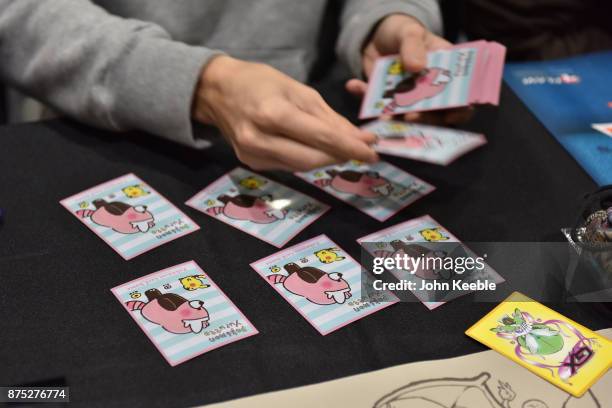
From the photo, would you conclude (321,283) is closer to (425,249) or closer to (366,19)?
(425,249)

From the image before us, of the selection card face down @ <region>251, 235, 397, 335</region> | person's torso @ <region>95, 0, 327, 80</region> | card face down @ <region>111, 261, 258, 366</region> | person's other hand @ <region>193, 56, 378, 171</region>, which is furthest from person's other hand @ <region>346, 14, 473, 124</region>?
card face down @ <region>111, 261, 258, 366</region>

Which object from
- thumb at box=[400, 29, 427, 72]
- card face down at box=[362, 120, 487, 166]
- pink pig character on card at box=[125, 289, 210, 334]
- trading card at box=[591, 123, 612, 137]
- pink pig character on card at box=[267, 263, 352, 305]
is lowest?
pink pig character on card at box=[125, 289, 210, 334]

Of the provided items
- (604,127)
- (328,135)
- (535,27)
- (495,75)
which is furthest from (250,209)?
(535,27)

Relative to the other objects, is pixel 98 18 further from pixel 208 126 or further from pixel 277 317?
pixel 277 317

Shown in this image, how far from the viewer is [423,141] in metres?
0.97

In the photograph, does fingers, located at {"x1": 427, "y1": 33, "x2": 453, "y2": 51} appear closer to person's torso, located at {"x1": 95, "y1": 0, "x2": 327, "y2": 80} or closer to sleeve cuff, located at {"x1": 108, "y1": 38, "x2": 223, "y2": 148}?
person's torso, located at {"x1": 95, "y1": 0, "x2": 327, "y2": 80}

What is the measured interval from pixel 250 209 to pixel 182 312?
191 mm

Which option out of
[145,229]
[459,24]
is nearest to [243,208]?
[145,229]

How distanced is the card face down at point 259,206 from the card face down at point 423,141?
178 millimetres

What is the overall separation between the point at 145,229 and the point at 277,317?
21 cm

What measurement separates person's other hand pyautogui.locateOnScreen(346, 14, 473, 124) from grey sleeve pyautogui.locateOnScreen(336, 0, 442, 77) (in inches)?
0.6

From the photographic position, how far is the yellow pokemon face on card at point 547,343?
0.61 m

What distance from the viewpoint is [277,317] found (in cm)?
66

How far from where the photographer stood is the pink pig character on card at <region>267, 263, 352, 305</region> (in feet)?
2.24
